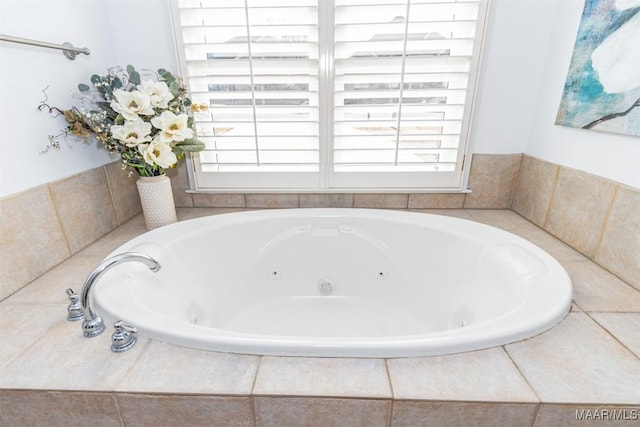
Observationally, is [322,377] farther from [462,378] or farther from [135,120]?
[135,120]

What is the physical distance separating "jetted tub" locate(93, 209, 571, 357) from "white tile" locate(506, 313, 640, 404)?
0.56 ft

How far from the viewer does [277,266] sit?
1459 mm

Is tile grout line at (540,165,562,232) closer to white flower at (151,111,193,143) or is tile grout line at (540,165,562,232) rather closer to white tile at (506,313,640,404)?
white tile at (506,313,640,404)

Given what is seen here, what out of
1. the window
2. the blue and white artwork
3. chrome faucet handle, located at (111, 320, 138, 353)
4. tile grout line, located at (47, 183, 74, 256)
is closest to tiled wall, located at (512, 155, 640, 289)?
the blue and white artwork

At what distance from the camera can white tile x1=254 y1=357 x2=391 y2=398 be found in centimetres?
59

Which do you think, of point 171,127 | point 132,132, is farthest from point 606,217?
point 132,132

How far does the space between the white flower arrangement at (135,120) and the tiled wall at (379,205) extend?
201mm

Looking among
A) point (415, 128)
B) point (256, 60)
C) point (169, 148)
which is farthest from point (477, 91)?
point (169, 148)

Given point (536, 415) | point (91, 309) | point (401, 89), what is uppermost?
point (401, 89)

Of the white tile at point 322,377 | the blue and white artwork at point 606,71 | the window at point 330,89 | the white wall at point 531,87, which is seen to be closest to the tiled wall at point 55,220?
the window at point 330,89

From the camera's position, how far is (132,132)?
3.50ft

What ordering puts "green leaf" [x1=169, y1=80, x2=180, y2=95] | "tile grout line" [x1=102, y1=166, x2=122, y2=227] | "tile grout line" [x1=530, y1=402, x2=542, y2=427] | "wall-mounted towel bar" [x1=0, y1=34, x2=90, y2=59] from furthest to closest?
"tile grout line" [x1=102, y1=166, x2=122, y2=227] → "green leaf" [x1=169, y1=80, x2=180, y2=95] → "wall-mounted towel bar" [x1=0, y1=34, x2=90, y2=59] → "tile grout line" [x1=530, y1=402, x2=542, y2=427]

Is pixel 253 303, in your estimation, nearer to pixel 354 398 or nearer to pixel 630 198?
pixel 354 398

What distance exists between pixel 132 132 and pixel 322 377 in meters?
1.00
